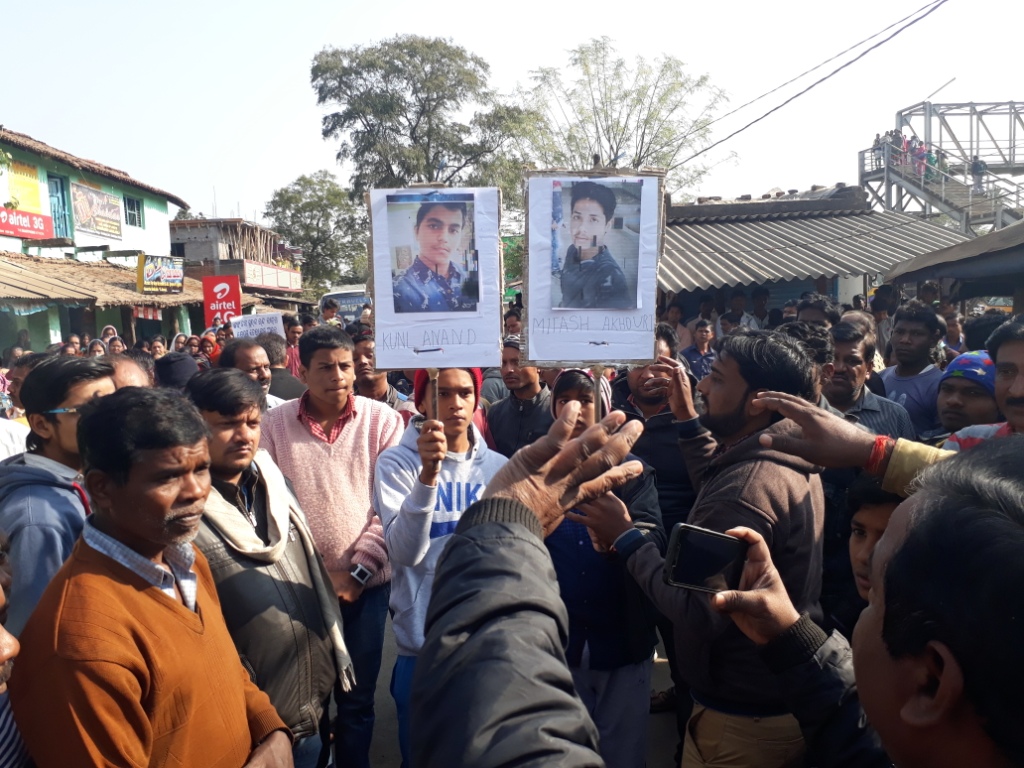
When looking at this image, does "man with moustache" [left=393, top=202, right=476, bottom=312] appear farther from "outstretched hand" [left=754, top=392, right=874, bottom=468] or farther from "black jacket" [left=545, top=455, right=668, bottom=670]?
"outstretched hand" [left=754, top=392, right=874, bottom=468]

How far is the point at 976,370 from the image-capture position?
12.6ft

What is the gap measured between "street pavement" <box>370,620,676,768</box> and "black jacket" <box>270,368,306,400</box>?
2120 mm

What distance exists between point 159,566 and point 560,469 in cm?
117

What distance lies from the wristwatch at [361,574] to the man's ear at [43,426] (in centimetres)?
128

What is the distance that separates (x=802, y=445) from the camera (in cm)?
219

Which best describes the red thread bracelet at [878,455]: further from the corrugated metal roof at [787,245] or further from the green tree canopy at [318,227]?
the green tree canopy at [318,227]

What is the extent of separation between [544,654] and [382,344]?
7.11ft

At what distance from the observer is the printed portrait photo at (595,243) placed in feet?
10.1

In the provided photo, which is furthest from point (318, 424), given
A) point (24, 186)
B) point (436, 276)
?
point (24, 186)

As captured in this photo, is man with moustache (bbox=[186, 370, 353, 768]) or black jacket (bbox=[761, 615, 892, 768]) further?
man with moustache (bbox=[186, 370, 353, 768])

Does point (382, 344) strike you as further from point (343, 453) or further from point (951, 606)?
point (951, 606)

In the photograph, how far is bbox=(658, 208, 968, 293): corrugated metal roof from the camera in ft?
40.1

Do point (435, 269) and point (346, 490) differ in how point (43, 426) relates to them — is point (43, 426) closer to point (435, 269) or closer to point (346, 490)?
point (346, 490)

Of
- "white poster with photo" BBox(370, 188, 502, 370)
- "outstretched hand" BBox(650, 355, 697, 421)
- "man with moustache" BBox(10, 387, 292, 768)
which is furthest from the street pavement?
"white poster with photo" BBox(370, 188, 502, 370)
